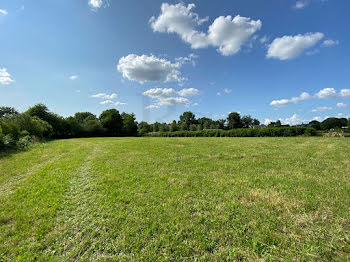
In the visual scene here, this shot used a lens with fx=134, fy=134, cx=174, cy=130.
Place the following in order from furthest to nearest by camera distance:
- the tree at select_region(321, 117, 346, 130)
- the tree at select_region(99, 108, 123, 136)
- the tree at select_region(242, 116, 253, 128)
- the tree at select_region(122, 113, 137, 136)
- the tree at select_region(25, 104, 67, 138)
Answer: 1. the tree at select_region(242, 116, 253, 128)
2. the tree at select_region(321, 117, 346, 130)
3. the tree at select_region(122, 113, 137, 136)
4. the tree at select_region(99, 108, 123, 136)
5. the tree at select_region(25, 104, 67, 138)

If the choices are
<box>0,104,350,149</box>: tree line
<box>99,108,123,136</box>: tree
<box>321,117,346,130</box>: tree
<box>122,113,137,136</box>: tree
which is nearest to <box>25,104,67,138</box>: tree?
<box>0,104,350,149</box>: tree line

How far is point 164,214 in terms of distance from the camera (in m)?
2.71

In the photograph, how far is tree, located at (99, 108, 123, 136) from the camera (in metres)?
44.8

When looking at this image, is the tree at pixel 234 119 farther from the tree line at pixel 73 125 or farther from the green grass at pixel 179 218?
the green grass at pixel 179 218

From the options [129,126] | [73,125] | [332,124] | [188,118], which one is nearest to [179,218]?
[73,125]

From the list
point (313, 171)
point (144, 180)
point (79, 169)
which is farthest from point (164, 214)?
point (313, 171)

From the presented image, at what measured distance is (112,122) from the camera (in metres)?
45.5

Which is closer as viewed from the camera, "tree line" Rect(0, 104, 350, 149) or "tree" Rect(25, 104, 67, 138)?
"tree line" Rect(0, 104, 350, 149)

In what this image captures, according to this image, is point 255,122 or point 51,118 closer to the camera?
point 51,118

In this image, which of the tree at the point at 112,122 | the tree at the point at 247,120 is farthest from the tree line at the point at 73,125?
the tree at the point at 247,120

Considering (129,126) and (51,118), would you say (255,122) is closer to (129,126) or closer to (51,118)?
(129,126)

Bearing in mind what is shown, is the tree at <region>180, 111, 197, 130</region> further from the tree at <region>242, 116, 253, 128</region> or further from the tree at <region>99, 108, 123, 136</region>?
the tree at <region>99, 108, 123, 136</region>

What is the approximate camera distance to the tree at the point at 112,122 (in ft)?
147

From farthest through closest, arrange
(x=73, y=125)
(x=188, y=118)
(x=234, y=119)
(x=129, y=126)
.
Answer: (x=188, y=118) < (x=234, y=119) < (x=129, y=126) < (x=73, y=125)
